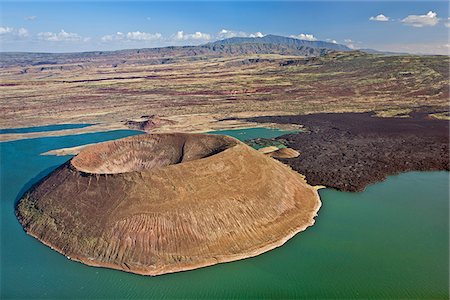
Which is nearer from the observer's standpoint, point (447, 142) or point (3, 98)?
point (447, 142)

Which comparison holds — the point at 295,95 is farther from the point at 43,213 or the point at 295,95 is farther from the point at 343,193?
the point at 43,213

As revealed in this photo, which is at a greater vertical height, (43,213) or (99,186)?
(99,186)

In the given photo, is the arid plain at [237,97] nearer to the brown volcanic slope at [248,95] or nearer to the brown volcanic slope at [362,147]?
the brown volcanic slope at [248,95]

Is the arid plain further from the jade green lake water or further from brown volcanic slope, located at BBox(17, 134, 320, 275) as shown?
the jade green lake water

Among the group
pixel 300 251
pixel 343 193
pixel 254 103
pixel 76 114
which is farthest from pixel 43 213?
pixel 254 103

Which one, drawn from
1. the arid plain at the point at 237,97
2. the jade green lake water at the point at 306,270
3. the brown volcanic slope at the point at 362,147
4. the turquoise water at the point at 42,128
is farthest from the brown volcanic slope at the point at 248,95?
the jade green lake water at the point at 306,270

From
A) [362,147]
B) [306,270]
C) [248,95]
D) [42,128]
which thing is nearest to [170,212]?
[306,270]

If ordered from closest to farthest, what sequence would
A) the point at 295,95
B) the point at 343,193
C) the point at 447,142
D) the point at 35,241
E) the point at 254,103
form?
the point at 35,241, the point at 343,193, the point at 447,142, the point at 254,103, the point at 295,95
